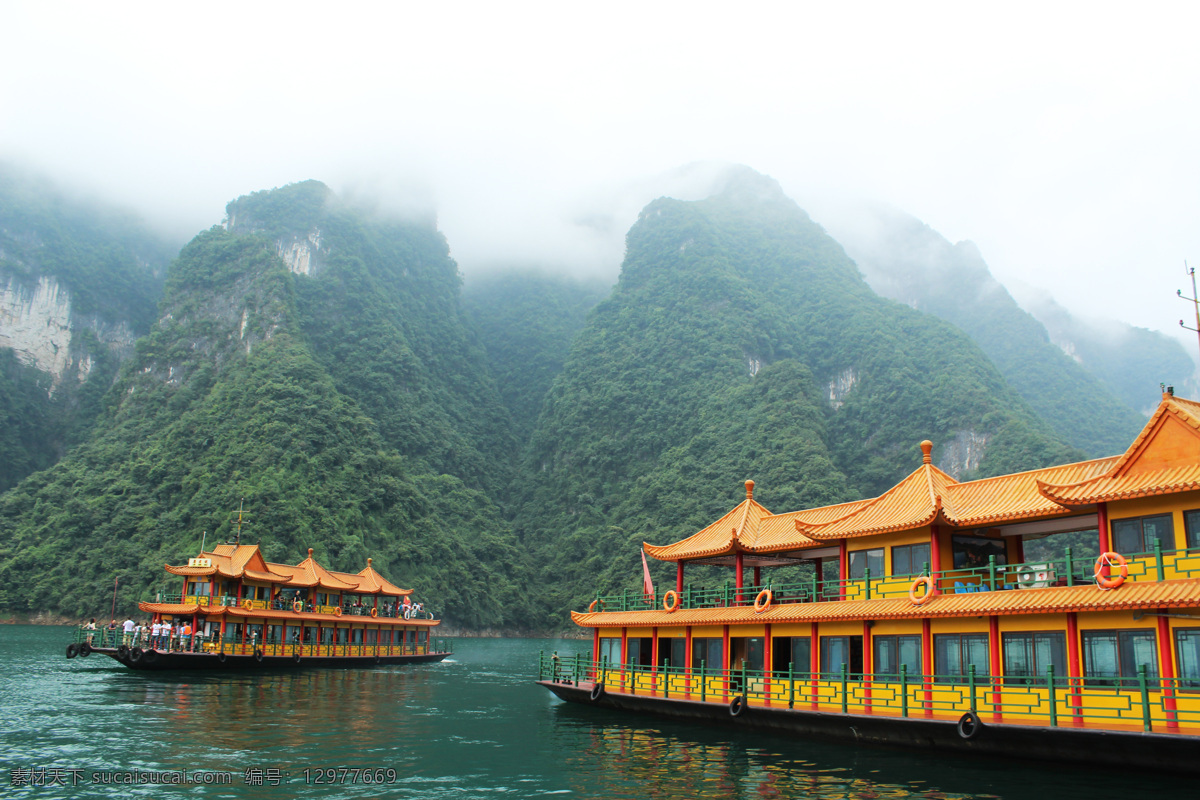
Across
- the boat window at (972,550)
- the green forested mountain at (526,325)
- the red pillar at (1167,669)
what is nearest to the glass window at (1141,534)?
the red pillar at (1167,669)

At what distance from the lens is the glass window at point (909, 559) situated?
1948 centimetres

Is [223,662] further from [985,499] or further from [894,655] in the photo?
[985,499]

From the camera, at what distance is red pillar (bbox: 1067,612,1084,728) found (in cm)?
1521

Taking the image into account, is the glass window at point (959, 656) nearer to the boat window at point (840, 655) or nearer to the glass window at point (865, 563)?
the boat window at point (840, 655)

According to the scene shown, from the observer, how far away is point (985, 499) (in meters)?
19.3

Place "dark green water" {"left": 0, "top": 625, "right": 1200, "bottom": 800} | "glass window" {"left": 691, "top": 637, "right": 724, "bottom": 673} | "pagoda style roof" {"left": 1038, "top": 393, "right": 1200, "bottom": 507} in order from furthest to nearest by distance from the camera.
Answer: "glass window" {"left": 691, "top": 637, "right": 724, "bottom": 673} → "pagoda style roof" {"left": 1038, "top": 393, "right": 1200, "bottom": 507} → "dark green water" {"left": 0, "top": 625, "right": 1200, "bottom": 800}

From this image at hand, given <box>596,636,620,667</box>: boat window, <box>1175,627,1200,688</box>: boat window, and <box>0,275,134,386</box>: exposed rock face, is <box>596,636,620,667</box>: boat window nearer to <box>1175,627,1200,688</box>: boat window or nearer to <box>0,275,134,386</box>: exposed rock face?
<box>1175,627,1200,688</box>: boat window

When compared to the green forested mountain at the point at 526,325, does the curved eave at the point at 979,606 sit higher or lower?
lower

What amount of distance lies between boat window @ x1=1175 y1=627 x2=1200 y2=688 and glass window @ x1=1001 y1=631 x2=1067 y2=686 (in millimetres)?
1976

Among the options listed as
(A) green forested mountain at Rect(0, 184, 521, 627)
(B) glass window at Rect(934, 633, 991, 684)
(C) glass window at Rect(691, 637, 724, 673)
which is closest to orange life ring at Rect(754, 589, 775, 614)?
(C) glass window at Rect(691, 637, 724, 673)

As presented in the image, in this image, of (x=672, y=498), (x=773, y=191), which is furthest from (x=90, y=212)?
(x=773, y=191)

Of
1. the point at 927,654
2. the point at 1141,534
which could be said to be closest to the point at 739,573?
the point at 927,654

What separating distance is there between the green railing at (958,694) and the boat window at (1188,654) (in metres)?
0.10

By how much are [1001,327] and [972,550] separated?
152m
